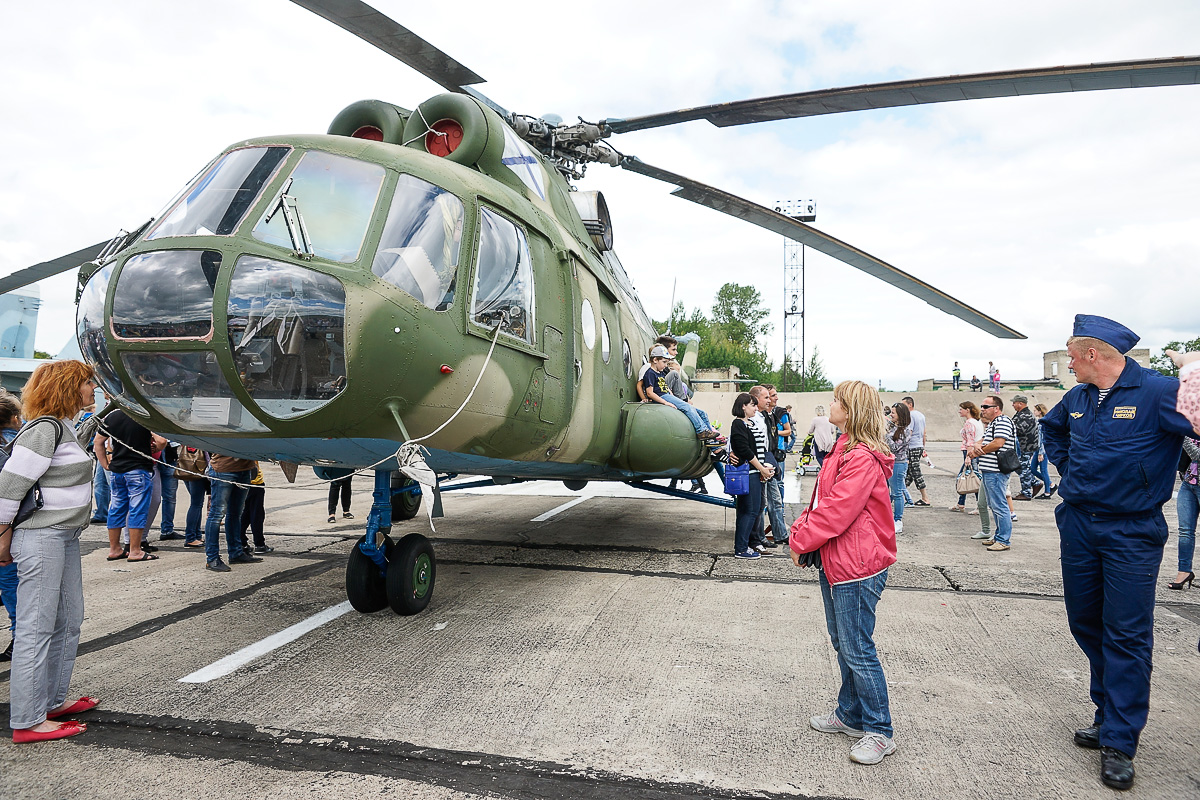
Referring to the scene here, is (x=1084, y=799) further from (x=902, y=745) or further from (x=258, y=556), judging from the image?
(x=258, y=556)

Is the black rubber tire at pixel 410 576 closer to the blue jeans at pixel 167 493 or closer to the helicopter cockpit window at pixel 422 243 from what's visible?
the helicopter cockpit window at pixel 422 243

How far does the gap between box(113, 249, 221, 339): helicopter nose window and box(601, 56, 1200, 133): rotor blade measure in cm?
471

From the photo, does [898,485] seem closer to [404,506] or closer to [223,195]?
[404,506]

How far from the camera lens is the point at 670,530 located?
9031 millimetres

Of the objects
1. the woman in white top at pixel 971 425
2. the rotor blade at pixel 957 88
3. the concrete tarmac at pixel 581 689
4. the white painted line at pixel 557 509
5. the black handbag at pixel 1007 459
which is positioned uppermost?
the rotor blade at pixel 957 88

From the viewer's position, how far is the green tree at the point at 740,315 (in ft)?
254

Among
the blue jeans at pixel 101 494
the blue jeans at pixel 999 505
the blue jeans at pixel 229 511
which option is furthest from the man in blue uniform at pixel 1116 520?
the blue jeans at pixel 101 494

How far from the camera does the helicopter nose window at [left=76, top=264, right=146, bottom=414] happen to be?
350cm

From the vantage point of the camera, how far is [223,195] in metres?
3.70

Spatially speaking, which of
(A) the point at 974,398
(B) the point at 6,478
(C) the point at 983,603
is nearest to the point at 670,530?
(C) the point at 983,603

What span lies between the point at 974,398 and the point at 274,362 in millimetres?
37060

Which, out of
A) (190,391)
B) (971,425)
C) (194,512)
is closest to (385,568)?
(190,391)

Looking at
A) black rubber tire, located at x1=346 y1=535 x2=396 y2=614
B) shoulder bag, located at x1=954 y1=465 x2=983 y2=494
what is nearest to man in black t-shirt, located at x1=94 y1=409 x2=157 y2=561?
black rubber tire, located at x1=346 y1=535 x2=396 y2=614

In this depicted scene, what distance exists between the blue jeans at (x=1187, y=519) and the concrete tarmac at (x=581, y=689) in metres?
0.27
